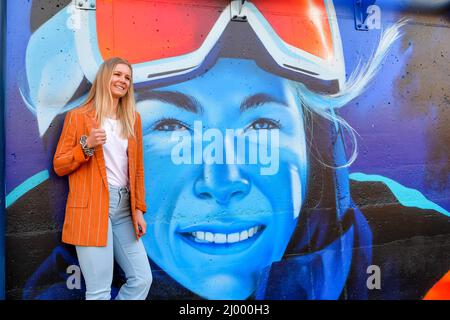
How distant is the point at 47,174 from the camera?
3.05 meters

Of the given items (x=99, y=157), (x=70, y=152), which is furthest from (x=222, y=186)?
(x=70, y=152)

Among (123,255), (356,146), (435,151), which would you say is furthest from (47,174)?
(435,151)

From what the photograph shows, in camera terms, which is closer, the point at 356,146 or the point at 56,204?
the point at 56,204

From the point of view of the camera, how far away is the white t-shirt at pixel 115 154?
275 cm

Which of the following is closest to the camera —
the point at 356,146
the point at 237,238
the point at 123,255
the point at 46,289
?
the point at 123,255

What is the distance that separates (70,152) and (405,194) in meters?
2.60

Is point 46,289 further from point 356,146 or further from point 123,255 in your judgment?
point 356,146

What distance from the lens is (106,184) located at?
2668 millimetres

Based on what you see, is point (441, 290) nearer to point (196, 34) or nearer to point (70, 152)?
point (196, 34)

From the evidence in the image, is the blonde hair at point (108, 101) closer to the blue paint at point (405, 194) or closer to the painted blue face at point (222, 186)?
the painted blue face at point (222, 186)

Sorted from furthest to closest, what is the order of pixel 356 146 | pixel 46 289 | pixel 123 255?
1. pixel 356 146
2. pixel 46 289
3. pixel 123 255

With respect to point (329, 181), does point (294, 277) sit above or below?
below

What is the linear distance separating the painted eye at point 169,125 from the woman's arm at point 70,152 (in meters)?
0.67
